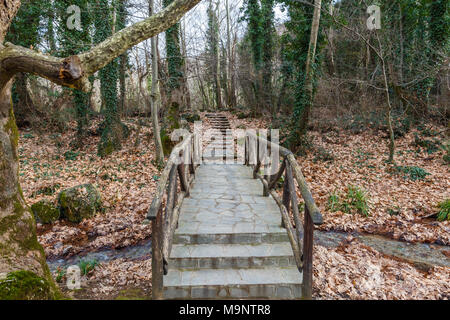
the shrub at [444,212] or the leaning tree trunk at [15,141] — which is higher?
the leaning tree trunk at [15,141]

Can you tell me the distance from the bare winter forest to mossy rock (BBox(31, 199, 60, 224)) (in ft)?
0.10

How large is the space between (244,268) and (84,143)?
11.6 m

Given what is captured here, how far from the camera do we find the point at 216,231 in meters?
4.13

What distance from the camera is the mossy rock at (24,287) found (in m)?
2.29

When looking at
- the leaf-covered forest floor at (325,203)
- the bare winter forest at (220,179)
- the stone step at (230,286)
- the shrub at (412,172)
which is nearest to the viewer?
the bare winter forest at (220,179)

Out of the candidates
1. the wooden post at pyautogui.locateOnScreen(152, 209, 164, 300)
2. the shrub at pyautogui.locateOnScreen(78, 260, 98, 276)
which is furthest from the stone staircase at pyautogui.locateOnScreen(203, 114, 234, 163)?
the wooden post at pyautogui.locateOnScreen(152, 209, 164, 300)

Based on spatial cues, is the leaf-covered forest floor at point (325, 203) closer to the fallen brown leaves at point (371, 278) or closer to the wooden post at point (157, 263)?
the fallen brown leaves at point (371, 278)

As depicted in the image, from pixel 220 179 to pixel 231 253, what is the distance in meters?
3.33

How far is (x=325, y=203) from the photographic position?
275 inches

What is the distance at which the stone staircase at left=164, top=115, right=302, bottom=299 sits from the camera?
3.35 meters

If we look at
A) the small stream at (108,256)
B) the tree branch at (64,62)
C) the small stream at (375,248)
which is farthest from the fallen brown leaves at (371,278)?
the tree branch at (64,62)

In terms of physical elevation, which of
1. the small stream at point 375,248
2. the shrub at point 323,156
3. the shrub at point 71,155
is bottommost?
the small stream at point 375,248
